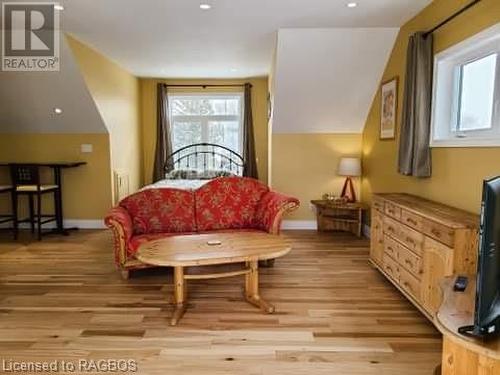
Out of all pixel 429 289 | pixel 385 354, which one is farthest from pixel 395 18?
pixel 385 354

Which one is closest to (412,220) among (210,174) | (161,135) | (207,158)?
(210,174)

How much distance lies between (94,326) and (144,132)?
17.0 feet

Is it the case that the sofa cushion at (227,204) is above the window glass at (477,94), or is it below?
below

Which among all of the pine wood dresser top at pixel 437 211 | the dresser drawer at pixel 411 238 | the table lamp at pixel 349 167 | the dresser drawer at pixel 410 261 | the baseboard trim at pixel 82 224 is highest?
the table lamp at pixel 349 167

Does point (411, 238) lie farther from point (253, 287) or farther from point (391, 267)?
point (253, 287)

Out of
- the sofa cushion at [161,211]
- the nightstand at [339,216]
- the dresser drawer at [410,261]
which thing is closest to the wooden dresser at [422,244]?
the dresser drawer at [410,261]

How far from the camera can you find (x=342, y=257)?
416 centimetres

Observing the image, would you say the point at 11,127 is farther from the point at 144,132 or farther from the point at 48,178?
the point at 144,132

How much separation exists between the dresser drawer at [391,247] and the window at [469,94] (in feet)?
3.07

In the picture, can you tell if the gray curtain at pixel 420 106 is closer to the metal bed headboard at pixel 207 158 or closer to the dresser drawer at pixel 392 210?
the dresser drawer at pixel 392 210

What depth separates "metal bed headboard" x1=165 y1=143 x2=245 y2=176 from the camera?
284 inches

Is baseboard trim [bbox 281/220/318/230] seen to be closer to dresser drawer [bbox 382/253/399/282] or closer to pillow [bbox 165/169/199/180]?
pillow [bbox 165/169/199/180]

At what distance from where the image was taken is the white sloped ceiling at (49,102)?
4.64 meters

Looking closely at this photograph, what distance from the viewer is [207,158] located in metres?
7.29
